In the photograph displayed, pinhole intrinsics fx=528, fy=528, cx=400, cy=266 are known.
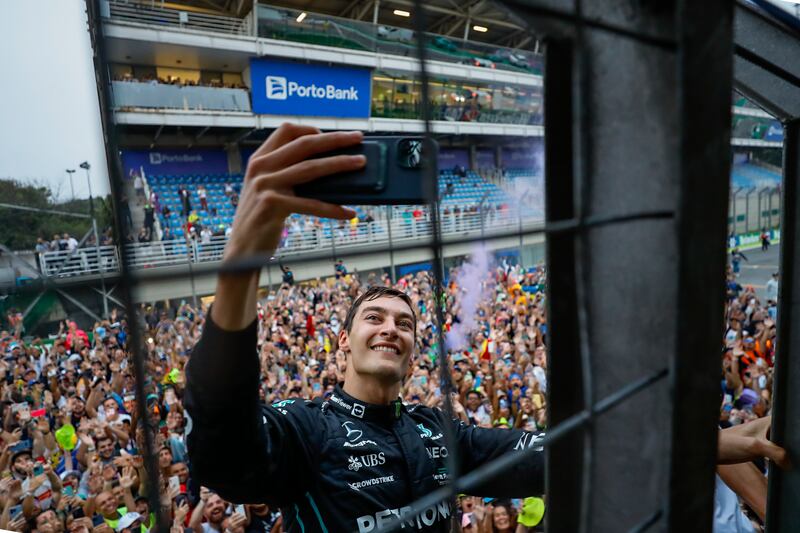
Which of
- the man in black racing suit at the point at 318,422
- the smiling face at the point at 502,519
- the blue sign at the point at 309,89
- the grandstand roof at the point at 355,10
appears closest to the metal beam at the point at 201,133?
the blue sign at the point at 309,89

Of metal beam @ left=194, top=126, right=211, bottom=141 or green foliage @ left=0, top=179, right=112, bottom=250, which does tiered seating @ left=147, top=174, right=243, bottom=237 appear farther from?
green foliage @ left=0, top=179, right=112, bottom=250

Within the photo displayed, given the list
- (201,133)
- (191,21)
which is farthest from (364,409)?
(191,21)

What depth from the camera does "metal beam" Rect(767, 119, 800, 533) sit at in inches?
35.3

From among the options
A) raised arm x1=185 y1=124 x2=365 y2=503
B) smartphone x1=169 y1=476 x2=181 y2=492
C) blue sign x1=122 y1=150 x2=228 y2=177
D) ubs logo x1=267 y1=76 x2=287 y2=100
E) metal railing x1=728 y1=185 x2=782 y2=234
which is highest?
ubs logo x1=267 y1=76 x2=287 y2=100

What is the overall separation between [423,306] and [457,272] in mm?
875

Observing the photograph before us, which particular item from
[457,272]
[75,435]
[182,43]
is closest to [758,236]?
[457,272]

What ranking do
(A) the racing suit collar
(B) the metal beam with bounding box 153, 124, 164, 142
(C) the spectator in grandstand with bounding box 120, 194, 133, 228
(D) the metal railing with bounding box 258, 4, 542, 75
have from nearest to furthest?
(C) the spectator in grandstand with bounding box 120, 194, 133, 228 < (A) the racing suit collar < (B) the metal beam with bounding box 153, 124, 164, 142 < (D) the metal railing with bounding box 258, 4, 542, 75

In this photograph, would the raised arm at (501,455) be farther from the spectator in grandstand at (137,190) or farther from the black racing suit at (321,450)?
the spectator in grandstand at (137,190)

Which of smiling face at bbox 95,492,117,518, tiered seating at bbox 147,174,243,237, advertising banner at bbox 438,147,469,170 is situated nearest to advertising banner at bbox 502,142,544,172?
smiling face at bbox 95,492,117,518

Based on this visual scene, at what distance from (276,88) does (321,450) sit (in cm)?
1067

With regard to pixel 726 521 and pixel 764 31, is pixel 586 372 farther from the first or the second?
pixel 726 521

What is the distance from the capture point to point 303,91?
10.9 m

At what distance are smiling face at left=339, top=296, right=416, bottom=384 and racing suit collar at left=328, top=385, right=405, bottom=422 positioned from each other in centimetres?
5

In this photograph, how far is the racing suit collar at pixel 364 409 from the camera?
1.06 m
